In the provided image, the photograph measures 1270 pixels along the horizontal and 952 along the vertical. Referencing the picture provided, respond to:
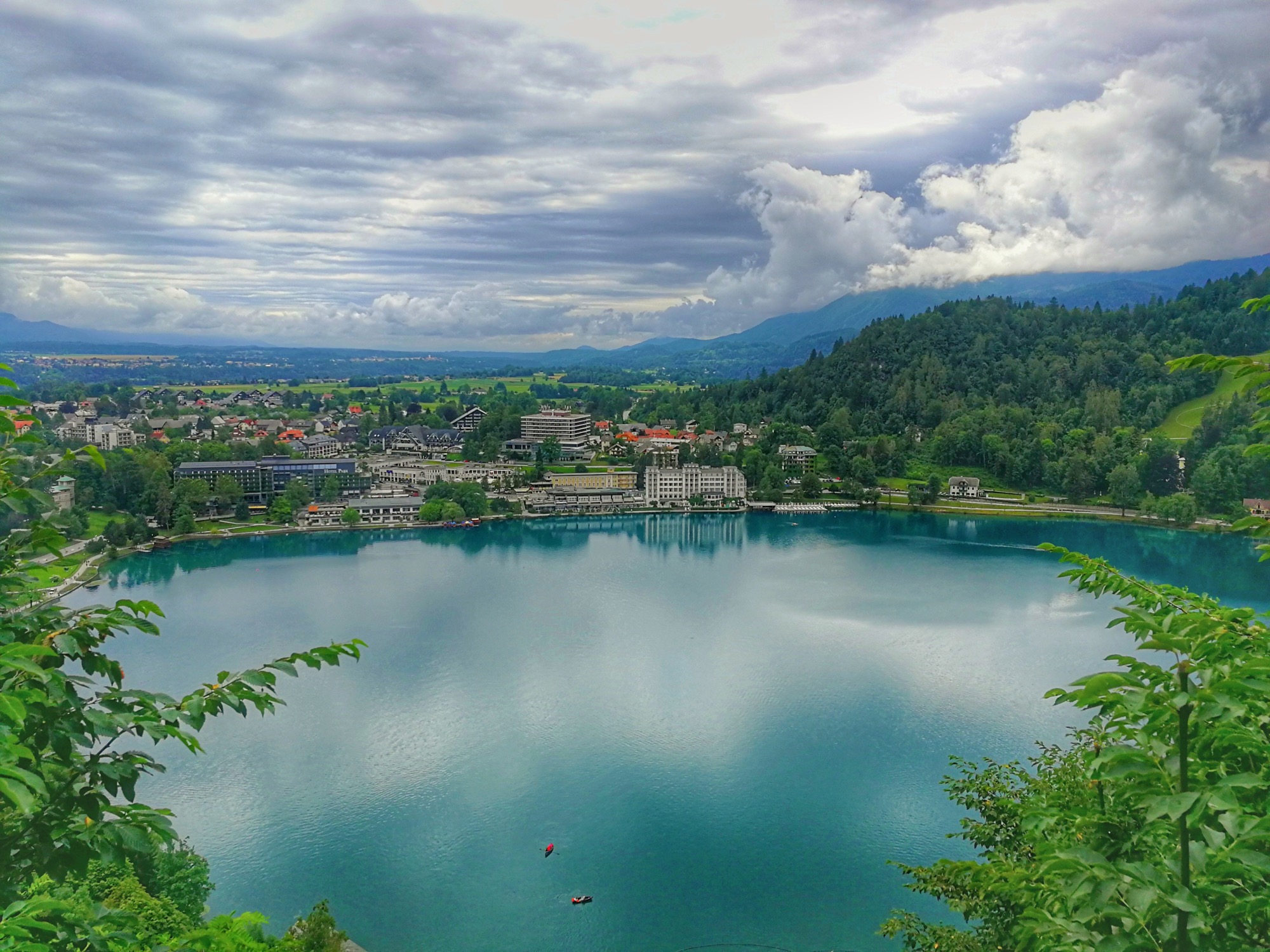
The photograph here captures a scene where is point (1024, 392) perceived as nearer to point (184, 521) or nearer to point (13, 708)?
point (184, 521)

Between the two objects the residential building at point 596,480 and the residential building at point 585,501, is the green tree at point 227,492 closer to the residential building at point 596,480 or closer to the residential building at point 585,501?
the residential building at point 585,501

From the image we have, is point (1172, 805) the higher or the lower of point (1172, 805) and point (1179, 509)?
the higher

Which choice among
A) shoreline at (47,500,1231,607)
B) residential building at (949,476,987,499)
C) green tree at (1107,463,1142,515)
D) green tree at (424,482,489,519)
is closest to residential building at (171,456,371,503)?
shoreline at (47,500,1231,607)

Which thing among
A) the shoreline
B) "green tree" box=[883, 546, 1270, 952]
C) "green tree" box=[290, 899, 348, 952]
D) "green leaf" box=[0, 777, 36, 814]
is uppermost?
"green leaf" box=[0, 777, 36, 814]

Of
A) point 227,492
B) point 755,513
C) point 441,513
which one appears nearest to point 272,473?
point 227,492

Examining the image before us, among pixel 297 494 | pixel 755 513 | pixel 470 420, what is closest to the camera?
pixel 297 494

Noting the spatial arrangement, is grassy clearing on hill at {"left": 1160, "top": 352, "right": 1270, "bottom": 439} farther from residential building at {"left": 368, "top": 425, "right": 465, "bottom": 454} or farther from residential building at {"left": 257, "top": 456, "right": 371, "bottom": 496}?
residential building at {"left": 257, "top": 456, "right": 371, "bottom": 496}

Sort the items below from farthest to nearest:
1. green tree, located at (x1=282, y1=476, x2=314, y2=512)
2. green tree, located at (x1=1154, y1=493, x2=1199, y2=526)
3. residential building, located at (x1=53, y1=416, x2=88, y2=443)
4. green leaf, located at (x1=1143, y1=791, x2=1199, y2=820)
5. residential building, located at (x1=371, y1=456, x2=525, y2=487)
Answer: residential building, located at (x1=371, y1=456, x2=525, y2=487)
residential building, located at (x1=53, y1=416, x2=88, y2=443)
green tree, located at (x1=282, y1=476, x2=314, y2=512)
green tree, located at (x1=1154, y1=493, x2=1199, y2=526)
green leaf, located at (x1=1143, y1=791, x2=1199, y2=820)

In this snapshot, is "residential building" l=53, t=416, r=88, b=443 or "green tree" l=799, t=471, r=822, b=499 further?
"green tree" l=799, t=471, r=822, b=499
